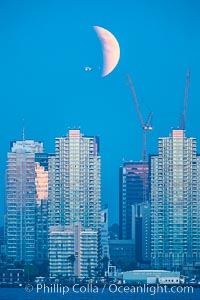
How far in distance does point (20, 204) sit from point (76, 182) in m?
6.21

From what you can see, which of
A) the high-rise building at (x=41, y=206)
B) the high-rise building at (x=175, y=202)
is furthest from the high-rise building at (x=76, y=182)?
the high-rise building at (x=175, y=202)

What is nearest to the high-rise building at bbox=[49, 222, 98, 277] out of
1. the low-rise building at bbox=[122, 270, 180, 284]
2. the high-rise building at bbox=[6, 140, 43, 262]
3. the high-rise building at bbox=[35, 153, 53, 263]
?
the low-rise building at bbox=[122, 270, 180, 284]

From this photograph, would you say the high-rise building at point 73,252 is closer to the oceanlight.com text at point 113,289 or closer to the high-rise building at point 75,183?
the oceanlight.com text at point 113,289

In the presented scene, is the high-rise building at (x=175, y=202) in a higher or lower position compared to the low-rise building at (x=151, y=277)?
higher

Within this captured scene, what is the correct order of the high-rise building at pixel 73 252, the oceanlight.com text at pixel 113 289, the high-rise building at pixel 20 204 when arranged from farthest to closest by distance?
the high-rise building at pixel 20 204, the high-rise building at pixel 73 252, the oceanlight.com text at pixel 113 289

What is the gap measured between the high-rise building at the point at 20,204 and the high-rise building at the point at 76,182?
2.86 meters

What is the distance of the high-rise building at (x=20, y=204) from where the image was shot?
553 ft

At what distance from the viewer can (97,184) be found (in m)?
165

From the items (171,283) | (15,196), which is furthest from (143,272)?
(15,196)

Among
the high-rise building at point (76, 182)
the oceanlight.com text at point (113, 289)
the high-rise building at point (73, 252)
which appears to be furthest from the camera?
the high-rise building at point (76, 182)

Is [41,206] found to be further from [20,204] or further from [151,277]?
[151,277]

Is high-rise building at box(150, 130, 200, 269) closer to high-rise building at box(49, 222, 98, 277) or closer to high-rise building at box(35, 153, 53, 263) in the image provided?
high-rise building at box(49, 222, 98, 277)

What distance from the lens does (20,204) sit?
171 meters

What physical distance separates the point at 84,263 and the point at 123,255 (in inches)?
447
